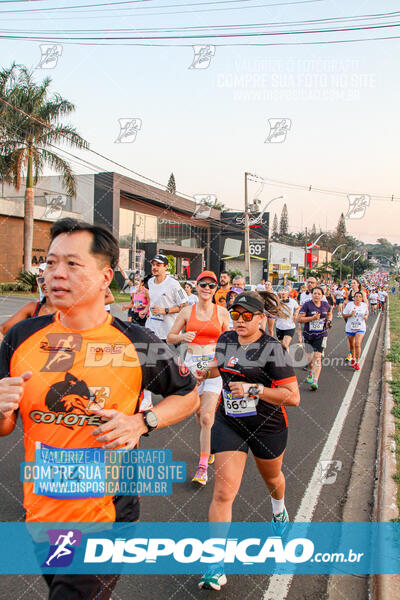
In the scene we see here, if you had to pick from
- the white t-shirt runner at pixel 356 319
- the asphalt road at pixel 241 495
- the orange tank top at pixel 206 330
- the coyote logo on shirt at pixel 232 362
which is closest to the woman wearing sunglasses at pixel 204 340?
the orange tank top at pixel 206 330

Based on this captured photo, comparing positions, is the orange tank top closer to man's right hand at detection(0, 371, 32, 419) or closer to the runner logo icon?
the runner logo icon

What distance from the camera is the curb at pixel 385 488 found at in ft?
9.71

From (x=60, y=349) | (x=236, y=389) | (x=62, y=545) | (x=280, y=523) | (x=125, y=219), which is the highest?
(x=125, y=219)

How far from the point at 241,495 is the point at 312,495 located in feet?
2.20

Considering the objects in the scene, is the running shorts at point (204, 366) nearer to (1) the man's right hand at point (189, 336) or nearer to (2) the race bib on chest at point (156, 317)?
(1) the man's right hand at point (189, 336)

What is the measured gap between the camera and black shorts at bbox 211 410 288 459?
3233mm

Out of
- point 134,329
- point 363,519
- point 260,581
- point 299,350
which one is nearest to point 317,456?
point 363,519

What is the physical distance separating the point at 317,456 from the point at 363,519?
4.54ft

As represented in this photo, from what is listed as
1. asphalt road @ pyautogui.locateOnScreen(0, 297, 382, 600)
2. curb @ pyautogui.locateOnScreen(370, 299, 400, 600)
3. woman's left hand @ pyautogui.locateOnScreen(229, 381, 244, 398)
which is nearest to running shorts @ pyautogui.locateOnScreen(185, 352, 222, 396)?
asphalt road @ pyautogui.locateOnScreen(0, 297, 382, 600)

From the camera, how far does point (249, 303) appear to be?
11.2 feet

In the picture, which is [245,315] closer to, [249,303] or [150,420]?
[249,303]

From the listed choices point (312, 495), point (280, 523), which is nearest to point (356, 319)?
point (312, 495)

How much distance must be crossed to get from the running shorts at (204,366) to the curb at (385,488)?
1.79m

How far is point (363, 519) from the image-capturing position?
3869mm
